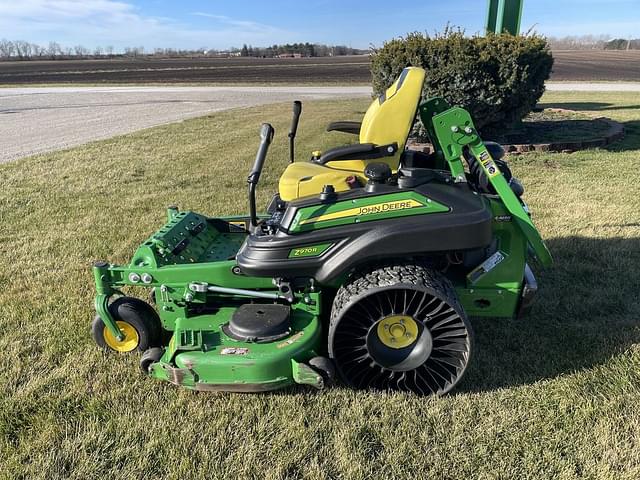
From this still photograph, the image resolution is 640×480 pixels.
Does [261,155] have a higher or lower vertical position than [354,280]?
higher

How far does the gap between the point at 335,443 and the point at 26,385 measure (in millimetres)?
1900

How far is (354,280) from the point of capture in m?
2.98

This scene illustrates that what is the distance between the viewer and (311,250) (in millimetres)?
2875

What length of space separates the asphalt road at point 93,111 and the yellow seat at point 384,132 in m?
8.32

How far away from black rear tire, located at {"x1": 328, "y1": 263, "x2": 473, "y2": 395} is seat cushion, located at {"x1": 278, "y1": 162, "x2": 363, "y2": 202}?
621mm

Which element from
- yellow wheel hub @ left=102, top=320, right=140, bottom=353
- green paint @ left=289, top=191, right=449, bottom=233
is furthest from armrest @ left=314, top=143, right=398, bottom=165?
yellow wheel hub @ left=102, top=320, right=140, bottom=353

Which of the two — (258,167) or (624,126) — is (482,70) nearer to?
(624,126)

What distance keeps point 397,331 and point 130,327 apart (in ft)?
5.51

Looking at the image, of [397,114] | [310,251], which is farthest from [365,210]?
[397,114]

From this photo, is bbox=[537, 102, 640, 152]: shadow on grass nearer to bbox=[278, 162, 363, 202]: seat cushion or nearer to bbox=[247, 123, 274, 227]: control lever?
bbox=[278, 162, 363, 202]: seat cushion

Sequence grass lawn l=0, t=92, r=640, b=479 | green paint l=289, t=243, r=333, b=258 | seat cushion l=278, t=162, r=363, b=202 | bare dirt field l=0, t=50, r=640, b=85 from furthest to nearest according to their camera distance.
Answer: bare dirt field l=0, t=50, r=640, b=85, seat cushion l=278, t=162, r=363, b=202, green paint l=289, t=243, r=333, b=258, grass lawn l=0, t=92, r=640, b=479

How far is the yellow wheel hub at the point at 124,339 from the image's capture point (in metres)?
3.29

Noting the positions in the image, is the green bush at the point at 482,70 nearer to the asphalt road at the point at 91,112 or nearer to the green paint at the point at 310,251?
the green paint at the point at 310,251

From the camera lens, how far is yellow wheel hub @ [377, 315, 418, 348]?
9.37 ft
